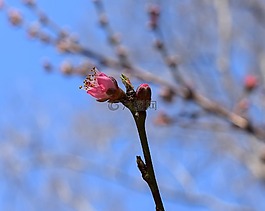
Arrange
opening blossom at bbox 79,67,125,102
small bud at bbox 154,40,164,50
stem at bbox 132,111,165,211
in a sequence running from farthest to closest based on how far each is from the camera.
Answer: small bud at bbox 154,40,164,50 → opening blossom at bbox 79,67,125,102 → stem at bbox 132,111,165,211

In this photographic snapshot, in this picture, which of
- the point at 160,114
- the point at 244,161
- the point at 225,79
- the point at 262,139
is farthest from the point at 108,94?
the point at 244,161

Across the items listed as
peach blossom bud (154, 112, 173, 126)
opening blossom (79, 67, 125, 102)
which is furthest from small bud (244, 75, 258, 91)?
opening blossom (79, 67, 125, 102)

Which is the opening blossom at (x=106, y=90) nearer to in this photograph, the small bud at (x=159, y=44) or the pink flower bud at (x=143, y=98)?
the pink flower bud at (x=143, y=98)

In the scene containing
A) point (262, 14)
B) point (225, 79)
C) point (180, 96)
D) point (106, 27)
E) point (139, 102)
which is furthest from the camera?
point (262, 14)

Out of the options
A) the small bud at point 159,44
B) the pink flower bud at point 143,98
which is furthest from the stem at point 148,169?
the small bud at point 159,44

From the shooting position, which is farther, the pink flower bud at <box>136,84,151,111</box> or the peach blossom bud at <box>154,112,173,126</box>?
the peach blossom bud at <box>154,112,173,126</box>

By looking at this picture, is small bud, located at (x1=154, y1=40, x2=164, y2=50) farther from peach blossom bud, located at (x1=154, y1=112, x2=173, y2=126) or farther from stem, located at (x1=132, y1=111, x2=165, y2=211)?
stem, located at (x1=132, y1=111, x2=165, y2=211)

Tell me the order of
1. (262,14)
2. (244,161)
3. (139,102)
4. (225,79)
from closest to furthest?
(139,102)
(225,79)
(244,161)
(262,14)

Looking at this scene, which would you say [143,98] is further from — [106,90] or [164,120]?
[164,120]

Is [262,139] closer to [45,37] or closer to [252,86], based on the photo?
[252,86]
